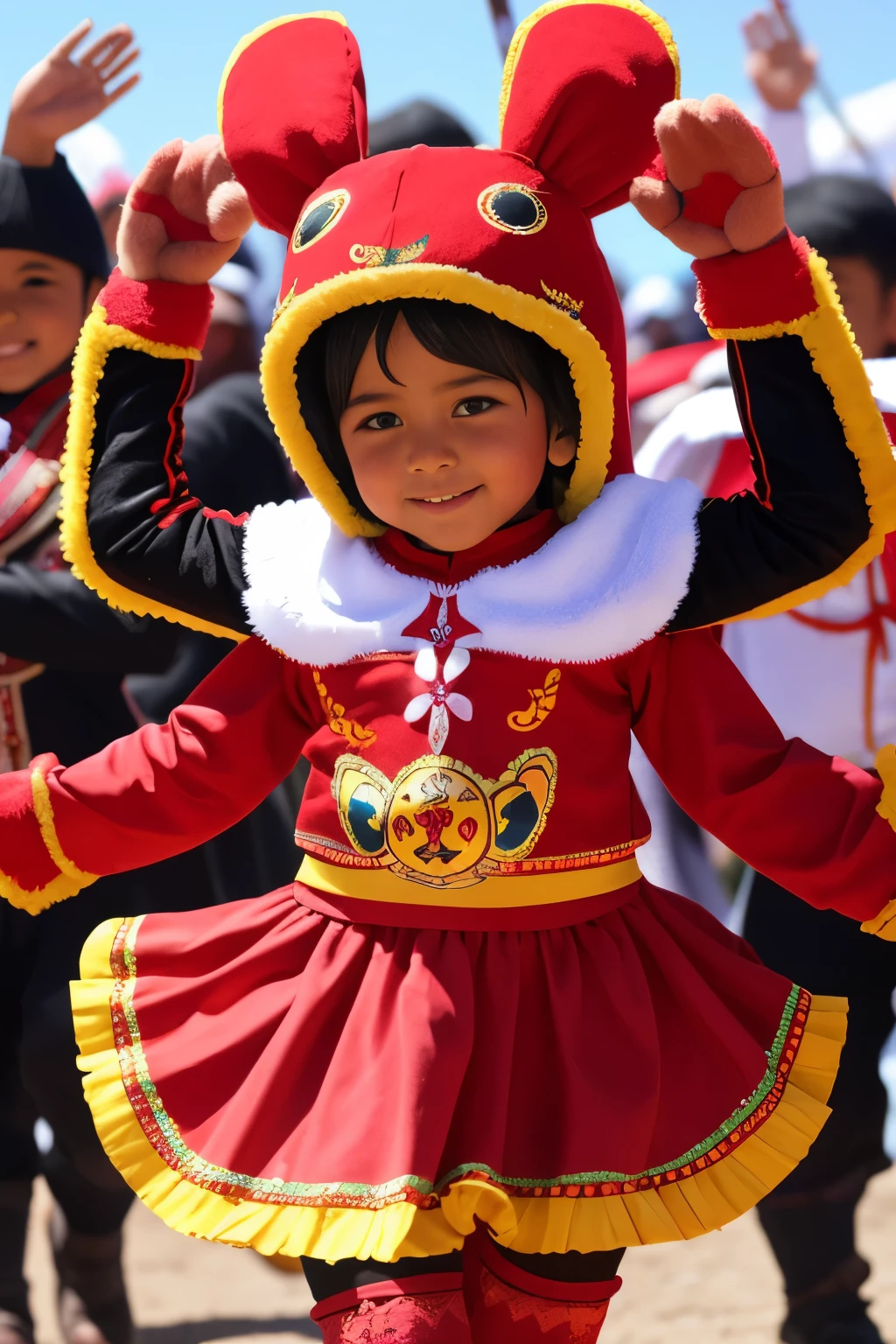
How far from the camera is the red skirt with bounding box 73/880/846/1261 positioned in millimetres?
1507

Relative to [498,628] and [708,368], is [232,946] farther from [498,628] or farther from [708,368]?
[708,368]

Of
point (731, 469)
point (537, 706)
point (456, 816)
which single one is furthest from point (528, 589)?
point (731, 469)

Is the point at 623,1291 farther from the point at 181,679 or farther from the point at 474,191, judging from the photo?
the point at 474,191

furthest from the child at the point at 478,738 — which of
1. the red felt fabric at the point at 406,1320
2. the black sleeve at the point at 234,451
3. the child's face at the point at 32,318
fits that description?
the black sleeve at the point at 234,451

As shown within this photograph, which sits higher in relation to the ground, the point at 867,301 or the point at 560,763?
the point at 867,301

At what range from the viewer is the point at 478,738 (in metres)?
1.61

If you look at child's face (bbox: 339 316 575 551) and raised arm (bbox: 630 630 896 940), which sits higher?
child's face (bbox: 339 316 575 551)

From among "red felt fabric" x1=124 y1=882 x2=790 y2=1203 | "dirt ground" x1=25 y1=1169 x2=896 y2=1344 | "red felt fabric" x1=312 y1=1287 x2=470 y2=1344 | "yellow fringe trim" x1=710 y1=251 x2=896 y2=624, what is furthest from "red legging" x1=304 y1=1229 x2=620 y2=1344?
"dirt ground" x1=25 y1=1169 x2=896 y2=1344

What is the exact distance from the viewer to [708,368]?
2.86 metres

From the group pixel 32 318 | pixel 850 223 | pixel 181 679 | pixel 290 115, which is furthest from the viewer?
pixel 181 679

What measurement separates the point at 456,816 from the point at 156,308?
66 centimetres

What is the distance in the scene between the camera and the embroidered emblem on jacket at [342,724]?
1656mm

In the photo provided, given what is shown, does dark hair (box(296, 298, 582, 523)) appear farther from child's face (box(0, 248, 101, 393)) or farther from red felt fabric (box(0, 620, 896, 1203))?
child's face (box(0, 248, 101, 393))

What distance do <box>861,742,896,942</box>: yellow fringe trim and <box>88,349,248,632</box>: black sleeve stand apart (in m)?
0.69
